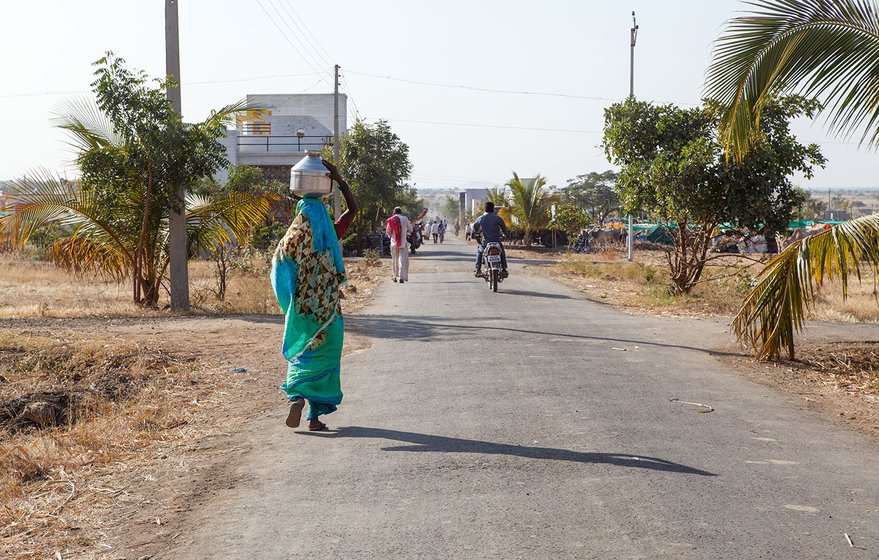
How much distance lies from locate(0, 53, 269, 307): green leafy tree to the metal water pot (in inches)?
330

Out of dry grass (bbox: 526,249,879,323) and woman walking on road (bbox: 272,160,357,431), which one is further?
dry grass (bbox: 526,249,879,323)

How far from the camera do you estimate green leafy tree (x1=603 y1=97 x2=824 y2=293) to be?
53.8 feet

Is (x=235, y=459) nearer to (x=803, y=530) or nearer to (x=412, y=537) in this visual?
(x=412, y=537)

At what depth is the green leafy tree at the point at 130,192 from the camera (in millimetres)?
14758

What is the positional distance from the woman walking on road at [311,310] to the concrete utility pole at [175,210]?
8858mm

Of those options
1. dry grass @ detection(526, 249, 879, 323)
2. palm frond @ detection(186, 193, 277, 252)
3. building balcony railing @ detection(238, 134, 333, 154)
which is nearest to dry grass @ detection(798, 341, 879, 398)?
dry grass @ detection(526, 249, 879, 323)

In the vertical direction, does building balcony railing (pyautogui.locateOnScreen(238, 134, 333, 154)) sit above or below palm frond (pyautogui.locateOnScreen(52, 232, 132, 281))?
above

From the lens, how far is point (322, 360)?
22.6 feet

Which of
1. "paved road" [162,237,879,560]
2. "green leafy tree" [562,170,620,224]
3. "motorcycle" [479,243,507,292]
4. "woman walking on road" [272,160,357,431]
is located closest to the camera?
"paved road" [162,237,879,560]

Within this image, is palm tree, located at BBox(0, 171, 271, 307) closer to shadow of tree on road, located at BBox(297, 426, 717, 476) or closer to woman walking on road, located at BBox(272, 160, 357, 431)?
woman walking on road, located at BBox(272, 160, 357, 431)

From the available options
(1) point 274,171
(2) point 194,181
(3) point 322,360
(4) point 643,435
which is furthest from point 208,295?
(1) point 274,171

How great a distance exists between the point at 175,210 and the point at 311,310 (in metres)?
9.08

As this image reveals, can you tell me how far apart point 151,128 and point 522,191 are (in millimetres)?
32330

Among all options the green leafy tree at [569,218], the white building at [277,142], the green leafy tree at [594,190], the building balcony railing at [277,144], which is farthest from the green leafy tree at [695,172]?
the green leafy tree at [594,190]
